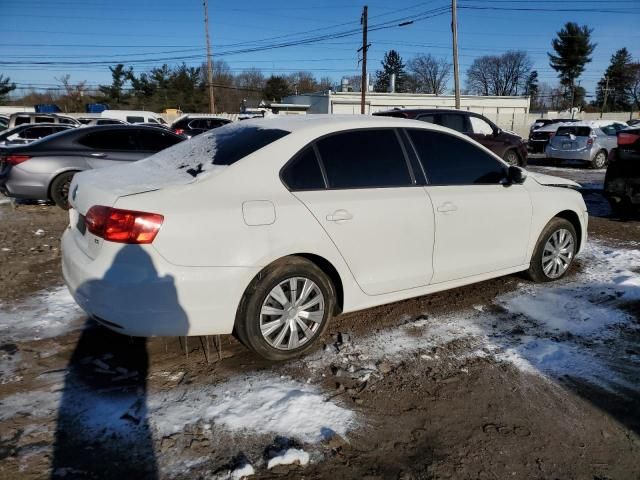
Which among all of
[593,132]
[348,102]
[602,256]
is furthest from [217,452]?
[348,102]

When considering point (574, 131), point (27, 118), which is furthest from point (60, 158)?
point (574, 131)

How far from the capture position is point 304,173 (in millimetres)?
3406

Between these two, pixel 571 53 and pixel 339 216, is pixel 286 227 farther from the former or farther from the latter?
pixel 571 53

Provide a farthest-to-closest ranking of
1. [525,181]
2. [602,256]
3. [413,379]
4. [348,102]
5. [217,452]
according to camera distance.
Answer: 1. [348,102]
2. [602,256]
3. [525,181]
4. [413,379]
5. [217,452]

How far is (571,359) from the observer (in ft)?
11.6

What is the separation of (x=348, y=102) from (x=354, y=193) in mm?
44247

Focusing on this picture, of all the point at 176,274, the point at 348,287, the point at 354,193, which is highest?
the point at 354,193

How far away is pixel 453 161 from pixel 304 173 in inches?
59.7

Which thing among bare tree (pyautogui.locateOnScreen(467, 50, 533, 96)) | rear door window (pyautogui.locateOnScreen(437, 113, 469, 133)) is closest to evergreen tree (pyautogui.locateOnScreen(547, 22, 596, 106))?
bare tree (pyautogui.locateOnScreen(467, 50, 533, 96))

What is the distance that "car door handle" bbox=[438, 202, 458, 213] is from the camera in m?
3.95

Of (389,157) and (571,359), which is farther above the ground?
(389,157)

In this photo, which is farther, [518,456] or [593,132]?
[593,132]

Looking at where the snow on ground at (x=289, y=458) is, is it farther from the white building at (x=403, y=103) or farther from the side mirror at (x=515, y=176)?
the white building at (x=403, y=103)

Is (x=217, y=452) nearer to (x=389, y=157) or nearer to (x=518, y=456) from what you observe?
(x=518, y=456)
